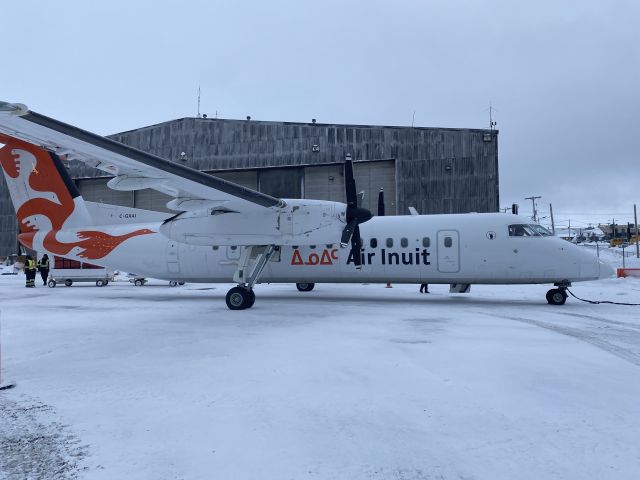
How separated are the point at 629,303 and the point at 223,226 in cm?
1223

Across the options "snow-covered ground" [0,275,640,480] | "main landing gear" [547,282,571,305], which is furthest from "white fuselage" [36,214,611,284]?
"snow-covered ground" [0,275,640,480]

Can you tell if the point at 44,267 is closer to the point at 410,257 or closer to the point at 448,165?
the point at 410,257

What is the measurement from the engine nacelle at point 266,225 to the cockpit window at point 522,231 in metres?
5.41

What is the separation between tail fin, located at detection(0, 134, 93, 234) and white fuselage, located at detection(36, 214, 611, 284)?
1.42 metres

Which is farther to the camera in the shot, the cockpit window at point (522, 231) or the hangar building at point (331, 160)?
the hangar building at point (331, 160)

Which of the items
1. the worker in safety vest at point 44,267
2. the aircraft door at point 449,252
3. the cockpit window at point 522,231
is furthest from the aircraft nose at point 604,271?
the worker in safety vest at point 44,267

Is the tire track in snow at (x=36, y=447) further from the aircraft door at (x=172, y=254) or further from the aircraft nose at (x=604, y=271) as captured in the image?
the aircraft nose at (x=604, y=271)

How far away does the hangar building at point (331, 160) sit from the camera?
98.6ft

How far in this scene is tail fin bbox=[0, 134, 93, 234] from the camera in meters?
14.9

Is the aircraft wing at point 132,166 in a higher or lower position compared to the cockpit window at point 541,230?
higher

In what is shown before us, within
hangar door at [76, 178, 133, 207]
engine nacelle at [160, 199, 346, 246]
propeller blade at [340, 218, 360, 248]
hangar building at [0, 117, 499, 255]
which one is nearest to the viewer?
propeller blade at [340, 218, 360, 248]

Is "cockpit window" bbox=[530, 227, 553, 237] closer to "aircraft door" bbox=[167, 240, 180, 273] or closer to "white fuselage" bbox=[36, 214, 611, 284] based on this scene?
"white fuselage" bbox=[36, 214, 611, 284]

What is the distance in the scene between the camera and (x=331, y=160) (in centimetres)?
3219

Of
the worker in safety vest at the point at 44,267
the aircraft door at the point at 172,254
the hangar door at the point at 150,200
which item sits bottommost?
the worker in safety vest at the point at 44,267
